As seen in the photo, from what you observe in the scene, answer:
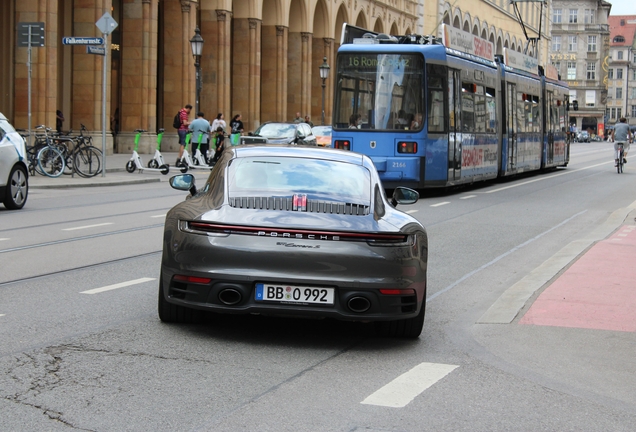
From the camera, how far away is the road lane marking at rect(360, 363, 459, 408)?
5.68 m

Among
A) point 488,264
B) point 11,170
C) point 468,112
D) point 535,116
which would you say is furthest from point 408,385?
point 535,116

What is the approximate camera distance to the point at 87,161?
25828 millimetres

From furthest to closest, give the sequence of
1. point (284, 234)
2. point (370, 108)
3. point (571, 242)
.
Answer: point (370, 108)
point (571, 242)
point (284, 234)

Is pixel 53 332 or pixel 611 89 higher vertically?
pixel 611 89

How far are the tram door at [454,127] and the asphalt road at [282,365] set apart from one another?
1144 centimetres

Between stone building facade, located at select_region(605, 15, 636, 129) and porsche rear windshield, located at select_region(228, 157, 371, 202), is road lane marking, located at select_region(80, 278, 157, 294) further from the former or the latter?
stone building facade, located at select_region(605, 15, 636, 129)

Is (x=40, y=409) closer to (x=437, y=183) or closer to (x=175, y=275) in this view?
(x=175, y=275)

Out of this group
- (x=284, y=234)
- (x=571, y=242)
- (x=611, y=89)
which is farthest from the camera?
(x=611, y=89)

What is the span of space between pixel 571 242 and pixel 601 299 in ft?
15.4

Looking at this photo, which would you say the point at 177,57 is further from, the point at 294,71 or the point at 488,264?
the point at 488,264

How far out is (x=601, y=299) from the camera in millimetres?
9125

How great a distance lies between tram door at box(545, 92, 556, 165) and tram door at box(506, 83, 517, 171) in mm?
5156

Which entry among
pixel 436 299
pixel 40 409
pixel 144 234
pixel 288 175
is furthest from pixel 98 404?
pixel 144 234

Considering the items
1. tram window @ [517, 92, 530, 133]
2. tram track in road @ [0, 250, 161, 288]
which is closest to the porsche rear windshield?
tram track in road @ [0, 250, 161, 288]
